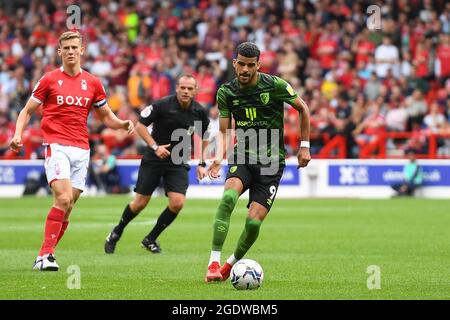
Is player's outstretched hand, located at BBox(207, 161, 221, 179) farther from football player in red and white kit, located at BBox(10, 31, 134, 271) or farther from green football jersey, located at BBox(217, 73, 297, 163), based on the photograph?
football player in red and white kit, located at BBox(10, 31, 134, 271)

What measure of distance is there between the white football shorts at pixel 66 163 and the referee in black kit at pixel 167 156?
2579 mm

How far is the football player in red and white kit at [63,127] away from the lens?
1226 cm

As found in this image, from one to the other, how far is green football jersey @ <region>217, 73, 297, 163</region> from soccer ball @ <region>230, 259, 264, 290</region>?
133 centimetres

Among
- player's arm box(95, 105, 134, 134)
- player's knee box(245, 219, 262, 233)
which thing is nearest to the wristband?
player's knee box(245, 219, 262, 233)

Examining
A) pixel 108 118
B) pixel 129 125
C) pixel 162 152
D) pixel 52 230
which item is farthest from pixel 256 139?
pixel 162 152

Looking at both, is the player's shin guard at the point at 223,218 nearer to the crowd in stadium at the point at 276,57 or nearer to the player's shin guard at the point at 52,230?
the player's shin guard at the point at 52,230

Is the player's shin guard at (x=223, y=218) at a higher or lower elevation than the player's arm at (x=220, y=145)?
lower

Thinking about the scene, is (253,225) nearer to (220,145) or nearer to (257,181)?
(257,181)

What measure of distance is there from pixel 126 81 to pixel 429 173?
1037 centimetres

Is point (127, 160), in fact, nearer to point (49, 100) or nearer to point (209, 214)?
point (209, 214)

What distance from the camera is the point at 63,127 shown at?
12.4 m

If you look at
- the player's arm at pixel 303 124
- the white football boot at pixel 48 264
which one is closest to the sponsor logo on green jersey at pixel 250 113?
the player's arm at pixel 303 124

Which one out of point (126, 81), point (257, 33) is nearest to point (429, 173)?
point (257, 33)
